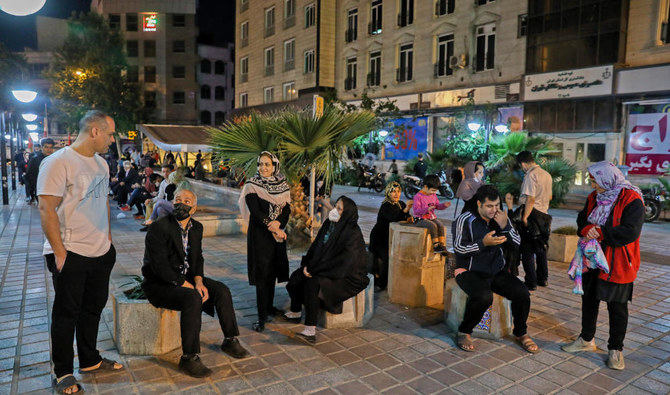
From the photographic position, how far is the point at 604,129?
17.5 metres

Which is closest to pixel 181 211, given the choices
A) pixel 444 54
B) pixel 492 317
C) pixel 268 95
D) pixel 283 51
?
pixel 492 317

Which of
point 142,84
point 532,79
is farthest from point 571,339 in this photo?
point 142,84

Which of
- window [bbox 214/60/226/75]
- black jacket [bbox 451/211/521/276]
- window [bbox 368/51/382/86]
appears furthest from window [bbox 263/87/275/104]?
black jacket [bbox 451/211/521/276]

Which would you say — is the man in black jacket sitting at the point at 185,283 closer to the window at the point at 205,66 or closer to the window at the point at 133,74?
the window at the point at 133,74

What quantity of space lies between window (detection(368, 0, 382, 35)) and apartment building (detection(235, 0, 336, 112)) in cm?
307

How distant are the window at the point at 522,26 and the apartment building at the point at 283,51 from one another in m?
11.2

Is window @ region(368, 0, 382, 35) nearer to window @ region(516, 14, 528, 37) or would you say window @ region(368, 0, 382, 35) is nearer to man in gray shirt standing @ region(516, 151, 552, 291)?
window @ region(516, 14, 528, 37)

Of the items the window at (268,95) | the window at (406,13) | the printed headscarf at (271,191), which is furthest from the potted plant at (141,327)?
the window at (268,95)

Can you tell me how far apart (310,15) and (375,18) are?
4.98m

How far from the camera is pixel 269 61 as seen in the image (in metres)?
34.6

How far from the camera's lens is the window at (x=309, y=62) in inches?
1173

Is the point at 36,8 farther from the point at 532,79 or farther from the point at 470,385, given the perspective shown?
the point at 532,79

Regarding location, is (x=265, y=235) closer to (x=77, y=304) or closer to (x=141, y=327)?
(x=141, y=327)

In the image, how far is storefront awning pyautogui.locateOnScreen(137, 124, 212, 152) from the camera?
1920 centimetres
